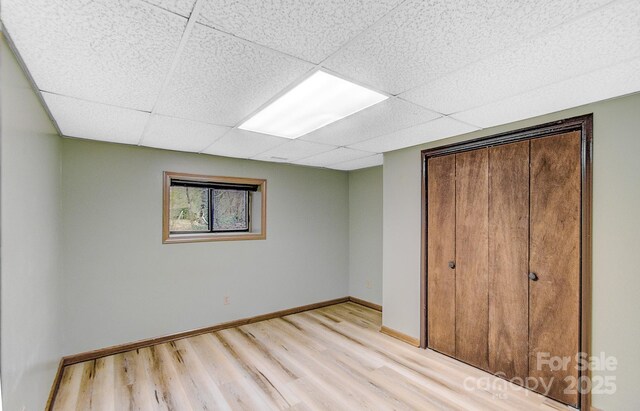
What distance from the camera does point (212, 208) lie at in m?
3.90

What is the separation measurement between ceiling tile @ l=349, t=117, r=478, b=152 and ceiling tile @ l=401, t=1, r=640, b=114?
1.61 ft

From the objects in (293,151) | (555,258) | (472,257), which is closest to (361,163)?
(293,151)

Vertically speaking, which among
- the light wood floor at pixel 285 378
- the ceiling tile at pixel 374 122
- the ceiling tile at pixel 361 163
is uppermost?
the ceiling tile at pixel 374 122

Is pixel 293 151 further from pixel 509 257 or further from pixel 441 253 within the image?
pixel 509 257

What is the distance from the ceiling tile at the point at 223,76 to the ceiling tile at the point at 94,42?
0.31 feet

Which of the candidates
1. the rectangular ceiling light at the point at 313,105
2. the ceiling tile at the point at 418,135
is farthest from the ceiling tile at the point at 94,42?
the ceiling tile at the point at 418,135

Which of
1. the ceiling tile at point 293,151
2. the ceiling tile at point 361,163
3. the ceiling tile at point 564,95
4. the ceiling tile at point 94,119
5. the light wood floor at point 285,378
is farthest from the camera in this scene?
the ceiling tile at point 361,163

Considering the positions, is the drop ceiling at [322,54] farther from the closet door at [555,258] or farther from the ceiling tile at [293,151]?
the ceiling tile at [293,151]

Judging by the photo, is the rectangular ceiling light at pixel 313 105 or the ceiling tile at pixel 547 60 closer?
the ceiling tile at pixel 547 60

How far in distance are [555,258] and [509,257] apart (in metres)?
0.32

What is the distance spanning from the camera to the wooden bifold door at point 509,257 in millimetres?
2127

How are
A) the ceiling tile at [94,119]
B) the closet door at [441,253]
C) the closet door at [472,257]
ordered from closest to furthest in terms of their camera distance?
the ceiling tile at [94,119]
the closet door at [472,257]
the closet door at [441,253]

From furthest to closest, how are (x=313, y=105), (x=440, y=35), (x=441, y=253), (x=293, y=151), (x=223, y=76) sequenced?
(x=293, y=151)
(x=441, y=253)
(x=313, y=105)
(x=223, y=76)
(x=440, y=35)

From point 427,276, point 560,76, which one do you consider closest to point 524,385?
point 427,276
